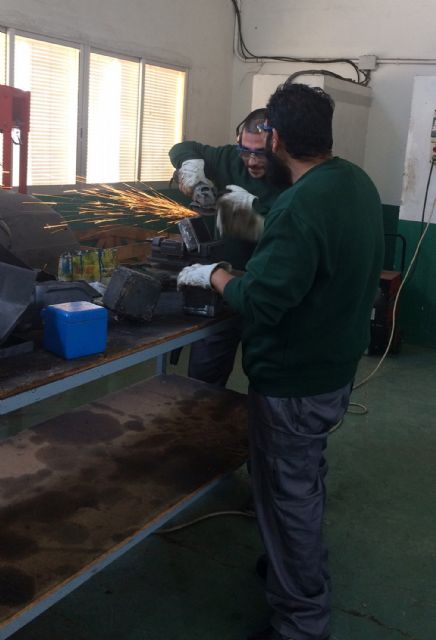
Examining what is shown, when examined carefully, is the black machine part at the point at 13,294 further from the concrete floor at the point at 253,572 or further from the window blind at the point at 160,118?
the window blind at the point at 160,118

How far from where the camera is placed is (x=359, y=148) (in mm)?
4742

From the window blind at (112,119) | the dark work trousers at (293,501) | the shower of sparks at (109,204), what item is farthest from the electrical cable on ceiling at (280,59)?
the dark work trousers at (293,501)

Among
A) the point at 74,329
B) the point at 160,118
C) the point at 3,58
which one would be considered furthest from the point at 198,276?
the point at 160,118

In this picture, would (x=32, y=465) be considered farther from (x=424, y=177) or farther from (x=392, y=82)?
(x=392, y=82)

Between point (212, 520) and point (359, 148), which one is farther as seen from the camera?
point (359, 148)

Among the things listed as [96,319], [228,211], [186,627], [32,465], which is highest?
[228,211]

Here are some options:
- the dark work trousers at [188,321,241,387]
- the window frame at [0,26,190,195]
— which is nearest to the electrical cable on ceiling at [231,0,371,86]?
the window frame at [0,26,190,195]

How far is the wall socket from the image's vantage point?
466 cm

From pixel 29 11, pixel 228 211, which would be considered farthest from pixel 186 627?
pixel 29 11

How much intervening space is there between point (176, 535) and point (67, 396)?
1.31 meters

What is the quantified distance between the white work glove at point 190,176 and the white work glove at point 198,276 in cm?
60

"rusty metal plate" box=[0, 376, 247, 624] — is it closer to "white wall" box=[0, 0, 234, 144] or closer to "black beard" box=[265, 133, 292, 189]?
"black beard" box=[265, 133, 292, 189]

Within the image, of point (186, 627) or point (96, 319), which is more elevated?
point (96, 319)

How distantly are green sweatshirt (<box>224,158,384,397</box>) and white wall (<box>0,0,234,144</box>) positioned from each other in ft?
8.71
